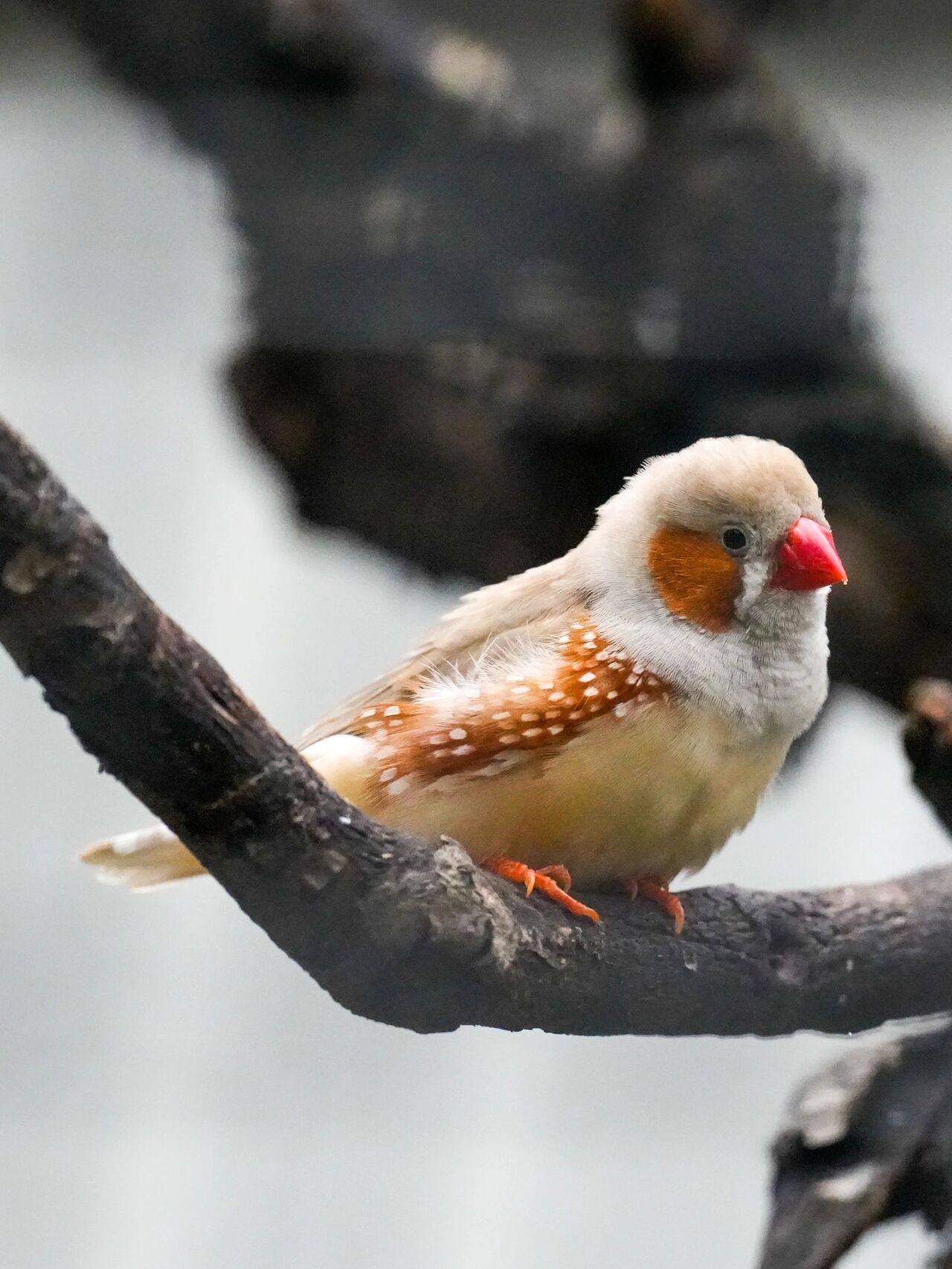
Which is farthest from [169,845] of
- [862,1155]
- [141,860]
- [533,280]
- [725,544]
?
[533,280]

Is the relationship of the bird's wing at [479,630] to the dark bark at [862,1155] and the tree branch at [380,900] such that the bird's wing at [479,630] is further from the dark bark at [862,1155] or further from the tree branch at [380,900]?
the dark bark at [862,1155]

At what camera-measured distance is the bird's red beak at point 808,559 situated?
3.99ft

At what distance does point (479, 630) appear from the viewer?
1.32 metres

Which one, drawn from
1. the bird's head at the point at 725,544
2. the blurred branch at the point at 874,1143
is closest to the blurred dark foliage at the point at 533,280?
the blurred branch at the point at 874,1143

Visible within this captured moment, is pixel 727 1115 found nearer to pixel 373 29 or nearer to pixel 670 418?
pixel 670 418

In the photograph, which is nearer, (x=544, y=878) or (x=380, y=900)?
(x=380, y=900)

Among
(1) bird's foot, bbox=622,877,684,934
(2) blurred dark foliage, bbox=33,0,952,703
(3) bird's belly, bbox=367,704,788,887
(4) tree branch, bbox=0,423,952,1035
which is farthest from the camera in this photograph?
(2) blurred dark foliage, bbox=33,0,952,703

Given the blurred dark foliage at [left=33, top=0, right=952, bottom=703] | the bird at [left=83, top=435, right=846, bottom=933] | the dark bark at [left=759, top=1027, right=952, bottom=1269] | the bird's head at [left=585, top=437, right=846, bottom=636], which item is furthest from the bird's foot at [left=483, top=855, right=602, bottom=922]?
the blurred dark foliage at [left=33, top=0, right=952, bottom=703]

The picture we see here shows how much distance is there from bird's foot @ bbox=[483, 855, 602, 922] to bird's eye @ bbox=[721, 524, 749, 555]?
32 centimetres

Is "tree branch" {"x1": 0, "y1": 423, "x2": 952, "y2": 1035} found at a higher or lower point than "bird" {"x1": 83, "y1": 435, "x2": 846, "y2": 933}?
lower

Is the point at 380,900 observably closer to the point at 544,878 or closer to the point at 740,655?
the point at 544,878

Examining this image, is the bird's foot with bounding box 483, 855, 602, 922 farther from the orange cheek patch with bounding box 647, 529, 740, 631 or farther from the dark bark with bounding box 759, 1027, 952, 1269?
the dark bark with bounding box 759, 1027, 952, 1269

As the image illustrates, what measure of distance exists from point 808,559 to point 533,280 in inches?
56.0

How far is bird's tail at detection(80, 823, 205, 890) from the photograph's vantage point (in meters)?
Result: 1.30
